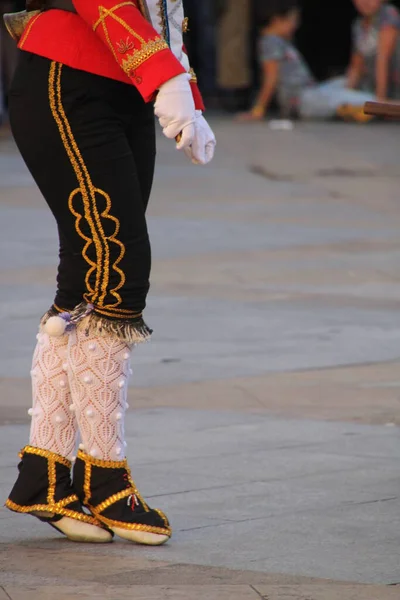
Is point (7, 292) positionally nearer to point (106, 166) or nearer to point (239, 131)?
point (106, 166)

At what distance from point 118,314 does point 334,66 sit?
56.8ft

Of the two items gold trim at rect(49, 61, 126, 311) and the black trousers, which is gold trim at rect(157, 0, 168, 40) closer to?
the black trousers

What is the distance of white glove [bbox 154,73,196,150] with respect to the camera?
9.96 ft

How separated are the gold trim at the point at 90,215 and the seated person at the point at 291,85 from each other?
13186mm

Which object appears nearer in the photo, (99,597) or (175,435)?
(99,597)

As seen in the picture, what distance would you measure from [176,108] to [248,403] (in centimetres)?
178

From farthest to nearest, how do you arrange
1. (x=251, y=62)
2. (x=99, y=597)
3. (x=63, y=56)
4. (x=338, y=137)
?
(x=251, y=62), (x=338, y=137), (x=63, y=56), (x=99, y=597)

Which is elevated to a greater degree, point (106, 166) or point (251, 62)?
point (106, 166)

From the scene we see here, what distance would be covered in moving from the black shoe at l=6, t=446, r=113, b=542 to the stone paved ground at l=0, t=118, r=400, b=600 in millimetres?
52

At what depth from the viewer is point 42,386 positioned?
131 inches

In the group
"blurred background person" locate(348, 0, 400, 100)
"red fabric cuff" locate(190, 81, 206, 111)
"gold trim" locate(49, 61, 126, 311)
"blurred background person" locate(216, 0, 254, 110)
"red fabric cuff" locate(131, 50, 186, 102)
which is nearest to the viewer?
"red fabric cuff" locate(131, 50, 186, 102)

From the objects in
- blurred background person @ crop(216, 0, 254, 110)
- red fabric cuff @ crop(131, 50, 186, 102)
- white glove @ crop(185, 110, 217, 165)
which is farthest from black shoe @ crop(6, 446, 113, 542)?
blurred background person @ crop(216, 0, 254, 110)

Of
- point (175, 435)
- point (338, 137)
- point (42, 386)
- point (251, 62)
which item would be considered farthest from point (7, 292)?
point (251, 62)

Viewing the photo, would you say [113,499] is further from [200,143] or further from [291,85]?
[291,85]
